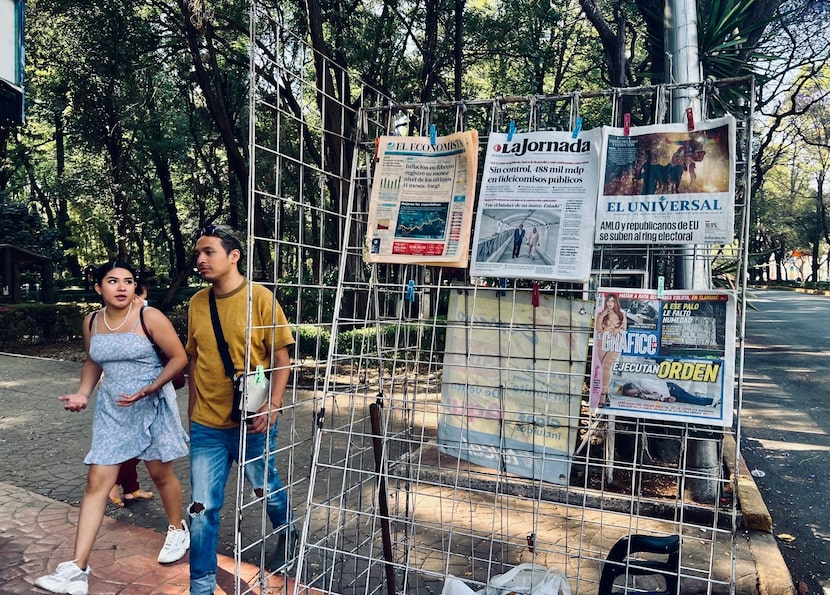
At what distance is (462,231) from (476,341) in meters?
0.52

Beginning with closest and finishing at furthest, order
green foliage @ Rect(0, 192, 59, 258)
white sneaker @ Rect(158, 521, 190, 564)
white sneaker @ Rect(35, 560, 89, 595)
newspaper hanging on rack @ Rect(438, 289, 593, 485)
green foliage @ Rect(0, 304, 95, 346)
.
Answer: newspaper hanging on rack @ Rect(438, 289, 593, 485) → white sneaker @ Rect(35, 560, 89, 595) → white sneaker @ Rect(158, 521, 190, 564) → green foliage @ Rect(0, 304, 95, 346) → green foliage @ Rect(0, 192, 59, 258)

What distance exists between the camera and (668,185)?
88.9 inches

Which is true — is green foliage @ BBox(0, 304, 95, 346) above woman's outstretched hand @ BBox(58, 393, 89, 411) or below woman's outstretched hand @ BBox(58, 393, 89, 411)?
below

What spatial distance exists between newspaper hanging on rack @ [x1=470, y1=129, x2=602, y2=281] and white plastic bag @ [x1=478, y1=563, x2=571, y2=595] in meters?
1.19

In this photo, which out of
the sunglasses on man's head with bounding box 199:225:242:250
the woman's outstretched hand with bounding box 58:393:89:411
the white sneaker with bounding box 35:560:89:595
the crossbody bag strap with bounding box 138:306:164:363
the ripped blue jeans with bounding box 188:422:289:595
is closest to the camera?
the ripped blue jeans with bounding box 188:422:289:595

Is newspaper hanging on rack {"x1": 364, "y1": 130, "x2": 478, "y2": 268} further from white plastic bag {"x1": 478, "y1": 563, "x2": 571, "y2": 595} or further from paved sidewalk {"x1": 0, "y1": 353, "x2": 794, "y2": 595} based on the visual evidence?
paved sidewalk {"x1": 0, "y1": 353, "x2": 794, "y2": 595}

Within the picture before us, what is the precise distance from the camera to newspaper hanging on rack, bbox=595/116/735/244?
7.16 ft

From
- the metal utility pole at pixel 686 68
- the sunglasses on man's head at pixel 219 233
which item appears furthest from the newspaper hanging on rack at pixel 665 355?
the metal utility pole at pixel 686 68

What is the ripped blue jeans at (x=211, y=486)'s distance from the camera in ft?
8.85

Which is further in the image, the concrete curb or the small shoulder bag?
the concrete curb

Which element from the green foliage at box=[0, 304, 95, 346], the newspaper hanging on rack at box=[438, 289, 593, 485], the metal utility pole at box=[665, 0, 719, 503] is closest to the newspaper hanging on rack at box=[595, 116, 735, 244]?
the newspaper hanging on rack at box=[438, 289, 593, 485]

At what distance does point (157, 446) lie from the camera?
3352mm

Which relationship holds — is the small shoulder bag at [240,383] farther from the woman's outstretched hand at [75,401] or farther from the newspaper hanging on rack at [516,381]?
the woman's outstretched hand at [75,401]

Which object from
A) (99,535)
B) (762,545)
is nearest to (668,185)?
(762,545)
